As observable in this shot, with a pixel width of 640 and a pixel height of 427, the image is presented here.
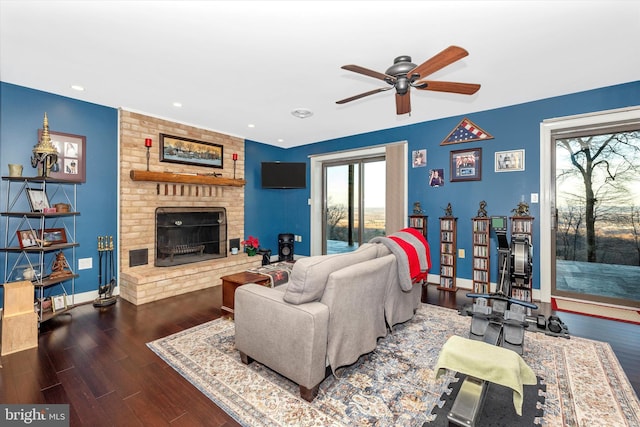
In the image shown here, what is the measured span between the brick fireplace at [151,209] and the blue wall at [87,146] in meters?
0.15

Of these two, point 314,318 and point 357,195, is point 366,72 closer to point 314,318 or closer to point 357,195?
point 314,318

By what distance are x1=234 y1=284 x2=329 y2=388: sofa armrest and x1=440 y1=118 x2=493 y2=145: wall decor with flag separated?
3.71 meters

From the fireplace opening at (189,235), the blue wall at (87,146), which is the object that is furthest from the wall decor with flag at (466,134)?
the blue wall at (87,146)

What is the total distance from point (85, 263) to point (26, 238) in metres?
0.75

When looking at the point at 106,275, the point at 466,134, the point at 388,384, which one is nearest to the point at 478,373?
the point at 388,384

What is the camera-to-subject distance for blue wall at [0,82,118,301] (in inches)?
124

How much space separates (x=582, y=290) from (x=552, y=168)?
1663mm

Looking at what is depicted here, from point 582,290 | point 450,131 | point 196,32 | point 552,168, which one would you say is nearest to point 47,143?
point 196,32

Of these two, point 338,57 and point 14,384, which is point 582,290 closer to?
point 338,57

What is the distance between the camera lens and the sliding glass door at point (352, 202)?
18.0 ft

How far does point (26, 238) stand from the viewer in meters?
3.06

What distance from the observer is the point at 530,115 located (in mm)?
3809

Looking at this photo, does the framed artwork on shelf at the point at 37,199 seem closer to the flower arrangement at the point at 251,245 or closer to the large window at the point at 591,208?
the flower arrangement at the point at 251,245

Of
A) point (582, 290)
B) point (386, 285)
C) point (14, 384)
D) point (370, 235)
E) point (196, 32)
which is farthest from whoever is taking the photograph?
point (370, 235)
